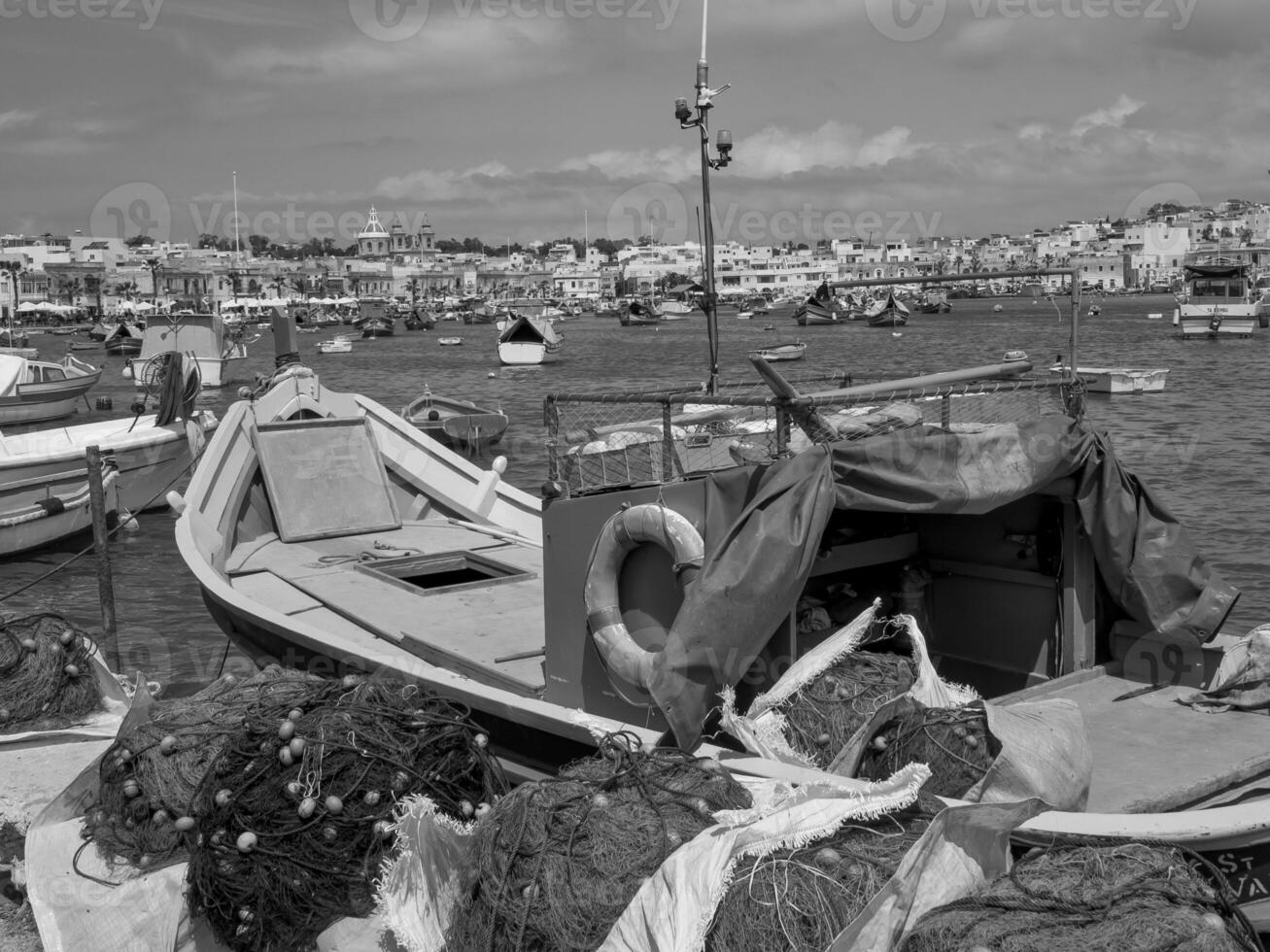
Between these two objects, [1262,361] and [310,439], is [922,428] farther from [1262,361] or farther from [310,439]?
[1262,361]

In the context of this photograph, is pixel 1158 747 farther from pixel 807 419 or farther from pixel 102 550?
pixel 102 550

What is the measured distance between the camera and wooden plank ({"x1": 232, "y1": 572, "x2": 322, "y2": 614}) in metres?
10.1

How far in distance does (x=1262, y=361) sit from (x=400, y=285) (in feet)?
498

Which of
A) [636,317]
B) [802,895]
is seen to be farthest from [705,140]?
[636,317]

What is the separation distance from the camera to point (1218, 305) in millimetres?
70688

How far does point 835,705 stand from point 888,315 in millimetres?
100144

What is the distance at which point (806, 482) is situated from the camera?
229 inches

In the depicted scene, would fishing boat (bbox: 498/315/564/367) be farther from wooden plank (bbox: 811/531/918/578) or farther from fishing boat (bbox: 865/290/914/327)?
wooden plank (bbox: 811/531/918/578)

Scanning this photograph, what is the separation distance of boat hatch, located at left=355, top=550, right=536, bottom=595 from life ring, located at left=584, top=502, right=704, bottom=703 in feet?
12.9

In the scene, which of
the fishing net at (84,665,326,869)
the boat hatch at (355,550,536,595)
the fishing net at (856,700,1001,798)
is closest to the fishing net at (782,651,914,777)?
the fishing net at (856,700,1001,798)

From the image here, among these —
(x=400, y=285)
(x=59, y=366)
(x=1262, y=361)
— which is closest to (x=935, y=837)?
(x=59, y=366)

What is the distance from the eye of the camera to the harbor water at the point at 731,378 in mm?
16906

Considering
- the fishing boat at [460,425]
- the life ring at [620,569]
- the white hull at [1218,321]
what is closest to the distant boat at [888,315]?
the white hull at [1218,321]

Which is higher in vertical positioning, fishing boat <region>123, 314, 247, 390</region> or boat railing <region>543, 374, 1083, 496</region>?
boat railing <region>543, 374, 1083, 496</region>
